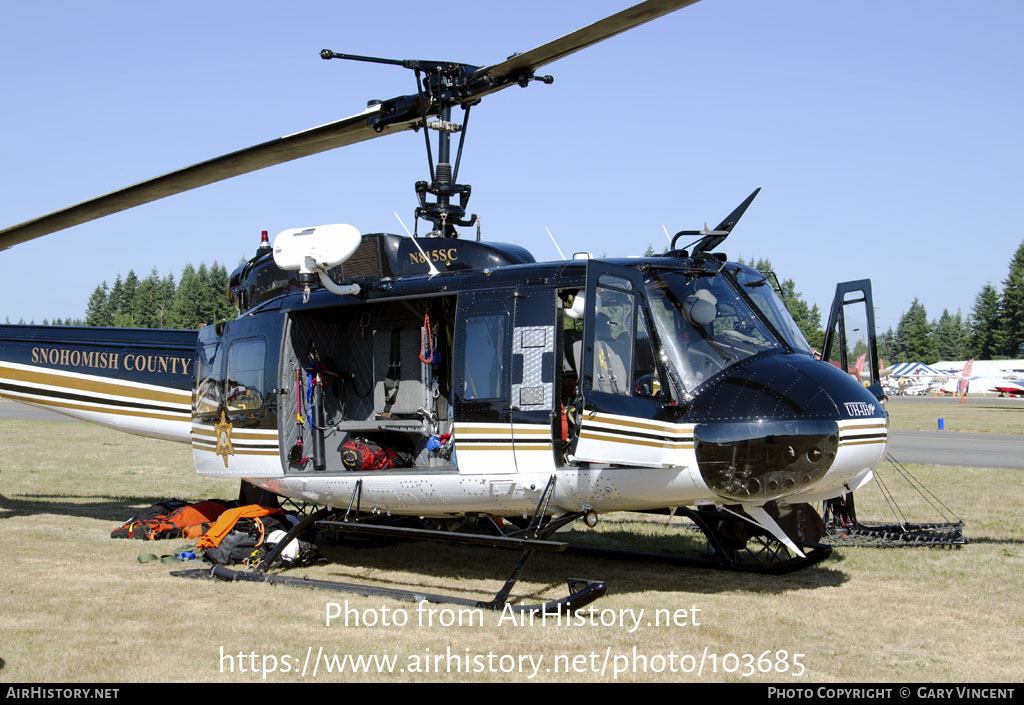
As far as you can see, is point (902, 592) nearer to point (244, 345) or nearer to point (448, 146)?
point (448, 146)

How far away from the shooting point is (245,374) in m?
9.05

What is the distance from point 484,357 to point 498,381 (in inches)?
9.9

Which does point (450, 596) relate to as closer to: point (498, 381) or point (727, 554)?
point (498, 381)

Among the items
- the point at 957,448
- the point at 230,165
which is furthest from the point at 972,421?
the point at 230,165

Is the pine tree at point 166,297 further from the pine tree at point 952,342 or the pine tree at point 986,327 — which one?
the pine tree at point 952,342

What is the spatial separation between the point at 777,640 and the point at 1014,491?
9401 mm

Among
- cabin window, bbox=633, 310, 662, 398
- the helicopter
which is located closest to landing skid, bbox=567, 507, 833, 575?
the helicopter

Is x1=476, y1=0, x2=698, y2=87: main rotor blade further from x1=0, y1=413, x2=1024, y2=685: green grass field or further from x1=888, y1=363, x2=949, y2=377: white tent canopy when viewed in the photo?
x1=888, y1=363, x2=949, y2=377: white tent canopy

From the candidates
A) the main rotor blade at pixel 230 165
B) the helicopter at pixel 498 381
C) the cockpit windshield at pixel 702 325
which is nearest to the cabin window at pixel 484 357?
the helicopter at pixel 498 381

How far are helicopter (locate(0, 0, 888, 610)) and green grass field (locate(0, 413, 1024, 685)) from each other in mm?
501

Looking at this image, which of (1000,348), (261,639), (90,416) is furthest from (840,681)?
(1000,348)

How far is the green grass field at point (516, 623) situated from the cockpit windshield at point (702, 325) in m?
1.89

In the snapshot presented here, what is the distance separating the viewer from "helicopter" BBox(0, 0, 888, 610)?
6.58m

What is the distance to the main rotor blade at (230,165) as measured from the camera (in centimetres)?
820
